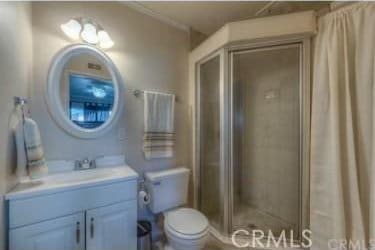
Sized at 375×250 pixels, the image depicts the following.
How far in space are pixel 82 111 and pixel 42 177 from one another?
22.3 inches

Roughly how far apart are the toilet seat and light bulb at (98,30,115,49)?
5.30 ft

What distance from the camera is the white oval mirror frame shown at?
139 centimetres

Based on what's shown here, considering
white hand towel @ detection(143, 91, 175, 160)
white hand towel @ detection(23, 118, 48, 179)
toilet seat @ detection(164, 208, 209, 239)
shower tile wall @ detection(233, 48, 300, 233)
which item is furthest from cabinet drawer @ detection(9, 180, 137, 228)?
shower tile wall @ detection(233, 48, 300, 233)

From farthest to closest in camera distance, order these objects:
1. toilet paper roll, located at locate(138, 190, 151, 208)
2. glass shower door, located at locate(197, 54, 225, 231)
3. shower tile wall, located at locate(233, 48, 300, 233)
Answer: glass shower door, located at locate(197, 54, 225, 231) < shower tile wall, located at locate(233, 48, 300, 233) < toilet paper roll, located at locate(138, 190, 151, 208)

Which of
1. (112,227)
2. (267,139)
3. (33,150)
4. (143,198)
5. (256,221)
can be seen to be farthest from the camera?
(267,139)

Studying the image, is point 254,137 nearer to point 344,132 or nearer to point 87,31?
point 344,132

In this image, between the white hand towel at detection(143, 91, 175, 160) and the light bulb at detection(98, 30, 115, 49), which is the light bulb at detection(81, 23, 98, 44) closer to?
the light bulb at detection(98, 30, 115, 49)

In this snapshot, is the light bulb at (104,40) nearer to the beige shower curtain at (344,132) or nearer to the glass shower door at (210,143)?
the glass shower door at (210,143)

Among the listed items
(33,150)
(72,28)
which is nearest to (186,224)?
(33,150)

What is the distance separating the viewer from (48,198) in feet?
3.43

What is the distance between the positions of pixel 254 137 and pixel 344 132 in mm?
922

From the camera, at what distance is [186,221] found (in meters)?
1.50

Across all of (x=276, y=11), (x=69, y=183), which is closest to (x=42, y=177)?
(x=69, y=183)

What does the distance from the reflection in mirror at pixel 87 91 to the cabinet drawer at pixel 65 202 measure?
23.5 inches
